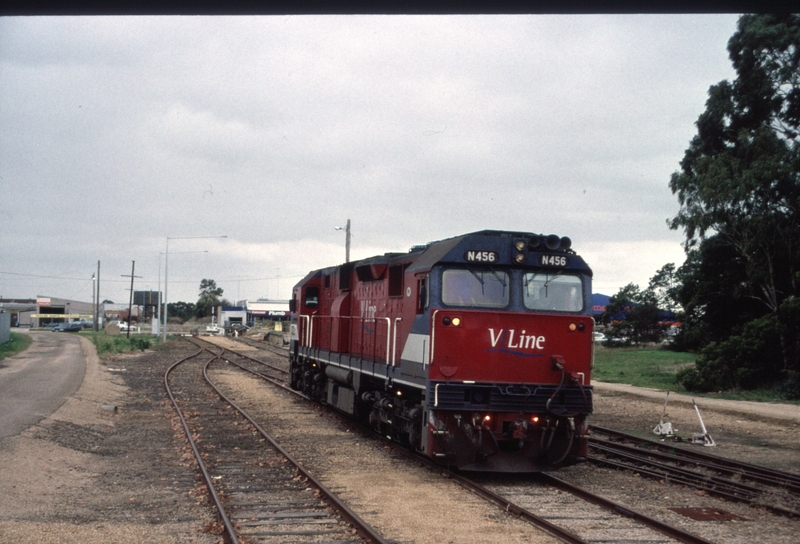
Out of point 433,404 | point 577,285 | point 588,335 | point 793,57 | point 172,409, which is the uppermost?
point 793,57

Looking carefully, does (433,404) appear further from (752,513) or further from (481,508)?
(752,513)

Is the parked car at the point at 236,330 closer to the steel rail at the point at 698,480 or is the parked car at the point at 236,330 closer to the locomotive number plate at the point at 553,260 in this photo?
the steel rail at the point at 698,480

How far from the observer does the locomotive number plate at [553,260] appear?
38.8 feet

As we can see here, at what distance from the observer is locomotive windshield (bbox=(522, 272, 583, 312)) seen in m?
11.8

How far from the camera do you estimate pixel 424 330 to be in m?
11.7

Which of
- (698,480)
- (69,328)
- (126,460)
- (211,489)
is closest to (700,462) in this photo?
(698,480)

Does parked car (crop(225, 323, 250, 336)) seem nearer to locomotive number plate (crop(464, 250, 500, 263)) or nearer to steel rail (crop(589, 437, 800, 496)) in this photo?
steel rail (crop(589, 437, 800, 496))

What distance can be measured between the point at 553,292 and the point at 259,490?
5292 mm

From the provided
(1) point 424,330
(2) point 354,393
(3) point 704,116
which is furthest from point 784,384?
(1) point 424,330

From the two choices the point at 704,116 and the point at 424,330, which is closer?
the point at 424,330

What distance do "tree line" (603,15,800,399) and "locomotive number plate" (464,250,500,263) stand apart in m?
20.5

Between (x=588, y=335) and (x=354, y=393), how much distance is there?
633 centimetres

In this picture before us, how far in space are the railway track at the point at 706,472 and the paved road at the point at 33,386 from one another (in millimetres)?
11479

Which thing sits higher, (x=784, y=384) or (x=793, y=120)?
(x=793, y=120)
